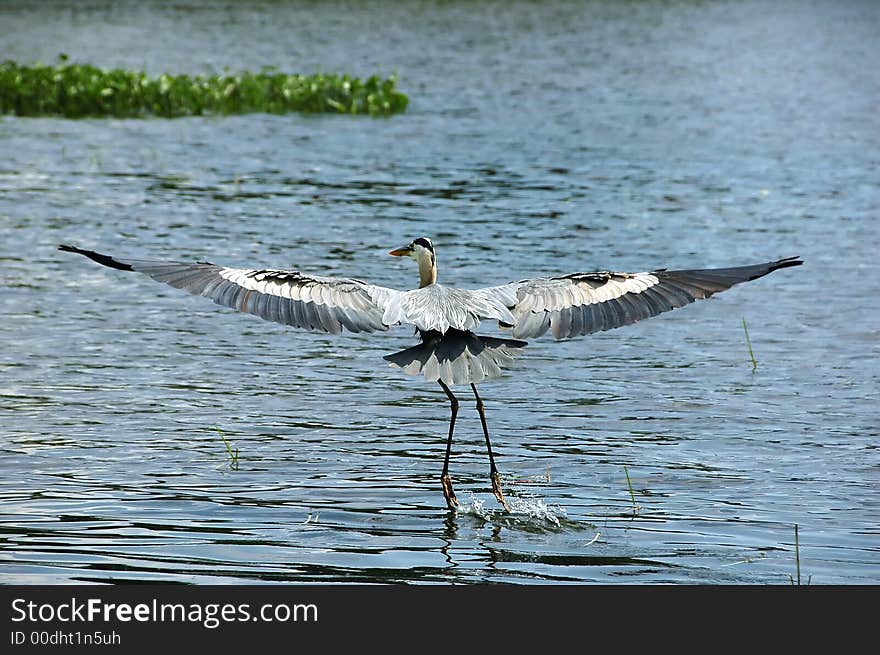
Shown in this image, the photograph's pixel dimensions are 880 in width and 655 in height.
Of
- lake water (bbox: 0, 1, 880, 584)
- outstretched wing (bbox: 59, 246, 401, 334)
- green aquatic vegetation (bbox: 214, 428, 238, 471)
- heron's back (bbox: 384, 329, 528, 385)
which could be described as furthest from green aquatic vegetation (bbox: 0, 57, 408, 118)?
heron's back (bbox: 384, 329, 528, 385)

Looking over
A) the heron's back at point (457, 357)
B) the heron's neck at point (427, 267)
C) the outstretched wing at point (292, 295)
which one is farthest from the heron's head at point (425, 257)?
the heron's back at point (457, 357)

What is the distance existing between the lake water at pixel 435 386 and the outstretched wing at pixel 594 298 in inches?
39.2

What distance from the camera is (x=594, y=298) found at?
Answer: 298 inches

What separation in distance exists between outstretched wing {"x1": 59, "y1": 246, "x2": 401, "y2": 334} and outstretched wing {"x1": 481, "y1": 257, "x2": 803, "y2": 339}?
68cm

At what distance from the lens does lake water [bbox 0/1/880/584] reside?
23.6ft

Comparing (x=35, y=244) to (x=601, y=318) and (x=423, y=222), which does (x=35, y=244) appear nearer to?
(x=423, y=222)

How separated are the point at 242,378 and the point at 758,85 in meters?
23.5

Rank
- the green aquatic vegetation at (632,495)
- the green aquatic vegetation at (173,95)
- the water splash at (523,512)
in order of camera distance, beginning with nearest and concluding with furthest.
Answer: the water splash at (523,512) → the green aquatic vegetation at (632,495) → the green aquatic vegetation at (173,95)

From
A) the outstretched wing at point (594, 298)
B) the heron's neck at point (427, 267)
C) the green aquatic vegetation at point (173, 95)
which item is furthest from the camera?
the green aquatic vegetation at point (173, 95)

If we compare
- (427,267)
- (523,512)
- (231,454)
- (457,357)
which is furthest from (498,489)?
(231,454)

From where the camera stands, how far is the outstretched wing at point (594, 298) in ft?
24.2

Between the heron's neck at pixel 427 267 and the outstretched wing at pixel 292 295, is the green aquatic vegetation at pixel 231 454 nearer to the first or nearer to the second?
the outstretched wing at pixel 292 295

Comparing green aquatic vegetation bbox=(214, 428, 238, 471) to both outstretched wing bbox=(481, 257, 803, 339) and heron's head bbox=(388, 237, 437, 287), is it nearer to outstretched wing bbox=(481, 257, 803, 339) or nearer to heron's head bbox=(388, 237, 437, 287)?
heron's head bbox=(388, 237, 437, 287)

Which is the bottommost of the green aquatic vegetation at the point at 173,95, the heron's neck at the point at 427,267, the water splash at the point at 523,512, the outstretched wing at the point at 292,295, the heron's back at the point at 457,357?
the water splash at the point at 523,512
